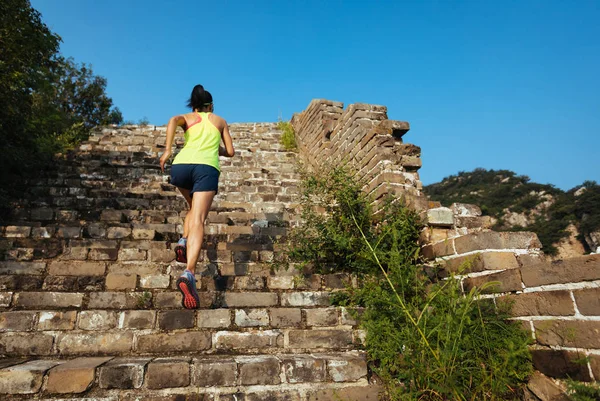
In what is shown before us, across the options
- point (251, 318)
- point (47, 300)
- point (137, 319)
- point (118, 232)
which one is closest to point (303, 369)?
point (251, 318)

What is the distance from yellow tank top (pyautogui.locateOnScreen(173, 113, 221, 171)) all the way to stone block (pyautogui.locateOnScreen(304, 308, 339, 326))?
146 centimetres

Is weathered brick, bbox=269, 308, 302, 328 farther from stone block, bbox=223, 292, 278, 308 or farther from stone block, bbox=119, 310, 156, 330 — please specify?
stone block, bbox=119, 310, 156, 330

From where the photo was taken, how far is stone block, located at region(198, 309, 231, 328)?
2.64m

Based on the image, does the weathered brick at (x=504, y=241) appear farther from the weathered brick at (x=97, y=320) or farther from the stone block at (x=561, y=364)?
the weathered brick at (x=97, y=320)

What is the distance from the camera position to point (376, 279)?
2934 mm

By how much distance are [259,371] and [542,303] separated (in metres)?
1.83

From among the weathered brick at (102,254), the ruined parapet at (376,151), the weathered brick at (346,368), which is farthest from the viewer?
the ruined parapet at (376,151)

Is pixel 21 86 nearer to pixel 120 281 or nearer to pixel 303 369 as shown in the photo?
pixel 120 281

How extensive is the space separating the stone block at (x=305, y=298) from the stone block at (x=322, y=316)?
0.42ft

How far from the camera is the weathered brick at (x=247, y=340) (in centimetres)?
252

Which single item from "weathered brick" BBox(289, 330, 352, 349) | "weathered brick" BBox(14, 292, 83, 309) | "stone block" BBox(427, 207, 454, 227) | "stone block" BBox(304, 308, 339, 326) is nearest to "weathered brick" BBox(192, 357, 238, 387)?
"weathered brick" BBox(289, 330, 352, 349)

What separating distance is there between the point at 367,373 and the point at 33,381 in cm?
204

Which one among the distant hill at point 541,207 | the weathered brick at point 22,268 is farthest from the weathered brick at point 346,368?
the distant hill at point 541,207


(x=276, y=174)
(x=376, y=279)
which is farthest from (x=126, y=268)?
(x=276, y=174)
